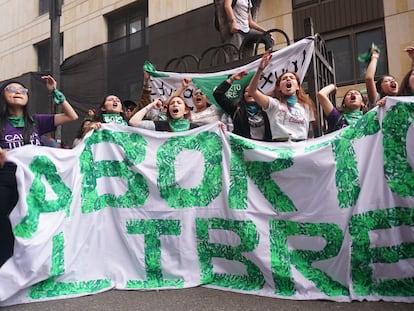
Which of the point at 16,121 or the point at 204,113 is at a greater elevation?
the point at 204,113

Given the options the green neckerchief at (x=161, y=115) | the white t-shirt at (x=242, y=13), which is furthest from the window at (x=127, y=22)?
the green neckerchief at (x=161, y=115)

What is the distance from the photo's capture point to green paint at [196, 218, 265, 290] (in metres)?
3.23

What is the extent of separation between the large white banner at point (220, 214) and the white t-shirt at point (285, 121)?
0.19 m

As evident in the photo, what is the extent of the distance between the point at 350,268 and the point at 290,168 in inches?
34.3

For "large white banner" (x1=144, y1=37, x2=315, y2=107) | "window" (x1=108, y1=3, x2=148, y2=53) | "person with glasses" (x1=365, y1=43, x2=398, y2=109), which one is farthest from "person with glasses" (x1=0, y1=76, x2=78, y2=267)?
"window" (x1=108, y1=3, x2=148, y2=53)

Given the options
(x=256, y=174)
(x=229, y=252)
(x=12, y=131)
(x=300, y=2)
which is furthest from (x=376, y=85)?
(x=300, y=2)

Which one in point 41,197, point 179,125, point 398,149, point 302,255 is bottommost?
point 302,255

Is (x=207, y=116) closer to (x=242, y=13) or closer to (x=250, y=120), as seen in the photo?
(x=250, y=120)

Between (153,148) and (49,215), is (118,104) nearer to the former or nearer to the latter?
(153,148)

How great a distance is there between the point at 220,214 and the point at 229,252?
0.32m

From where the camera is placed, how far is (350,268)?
296cm

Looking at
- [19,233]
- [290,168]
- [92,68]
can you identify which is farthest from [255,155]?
[92,68]

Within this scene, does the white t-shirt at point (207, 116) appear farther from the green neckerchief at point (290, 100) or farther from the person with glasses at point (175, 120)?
the green neckerchief at point (290, 100)

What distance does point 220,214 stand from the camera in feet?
11.4
